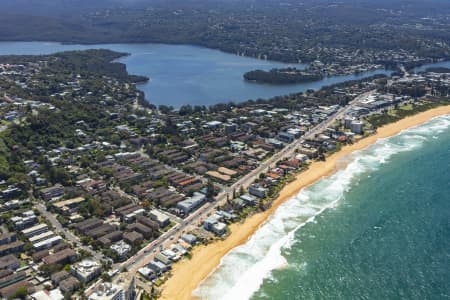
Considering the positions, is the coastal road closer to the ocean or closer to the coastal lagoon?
the ocean

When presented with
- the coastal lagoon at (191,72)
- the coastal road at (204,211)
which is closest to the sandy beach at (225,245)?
the coastal road at (204,211)

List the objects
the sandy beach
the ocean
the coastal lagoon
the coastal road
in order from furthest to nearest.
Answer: the coastal lagoon
the coastal road
the ocean
the sandy beach

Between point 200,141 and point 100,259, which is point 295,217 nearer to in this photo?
point 100,259

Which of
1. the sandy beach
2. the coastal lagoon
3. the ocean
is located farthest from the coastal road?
the coastal lagoon

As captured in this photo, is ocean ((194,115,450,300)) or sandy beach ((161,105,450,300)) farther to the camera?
ocean ((194,115,450,300))

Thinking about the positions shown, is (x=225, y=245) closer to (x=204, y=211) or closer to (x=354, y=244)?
(x=204, y=211)

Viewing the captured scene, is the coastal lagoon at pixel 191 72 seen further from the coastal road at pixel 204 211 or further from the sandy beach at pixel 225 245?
the sandy beach at pixel 225 245
